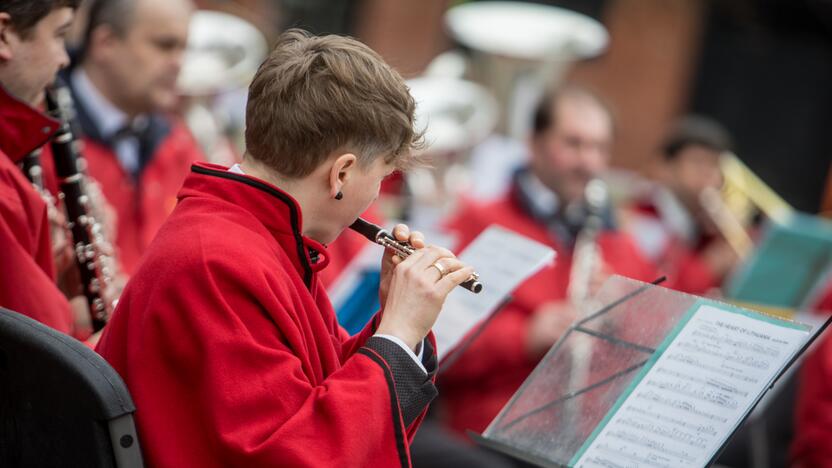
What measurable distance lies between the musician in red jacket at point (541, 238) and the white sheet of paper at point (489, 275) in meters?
1.00

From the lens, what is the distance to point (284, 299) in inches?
59.6

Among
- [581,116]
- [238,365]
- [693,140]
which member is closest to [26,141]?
[238,365]

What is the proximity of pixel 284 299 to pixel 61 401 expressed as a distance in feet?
1.11

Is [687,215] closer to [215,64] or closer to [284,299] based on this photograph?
[215,64]

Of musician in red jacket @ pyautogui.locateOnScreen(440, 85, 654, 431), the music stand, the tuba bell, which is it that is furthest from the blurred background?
the music stand

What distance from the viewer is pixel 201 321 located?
1.44 m

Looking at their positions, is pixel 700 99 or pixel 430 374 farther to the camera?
pixel 700 99

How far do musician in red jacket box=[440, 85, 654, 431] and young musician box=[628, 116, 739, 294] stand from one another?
3.73ft

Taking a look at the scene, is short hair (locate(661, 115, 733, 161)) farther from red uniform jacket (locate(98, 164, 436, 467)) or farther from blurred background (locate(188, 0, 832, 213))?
red uniform jacket (locate(98, 164, 436, 467))

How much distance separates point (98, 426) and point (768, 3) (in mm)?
8395

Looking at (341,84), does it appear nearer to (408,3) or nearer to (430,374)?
(430,374)

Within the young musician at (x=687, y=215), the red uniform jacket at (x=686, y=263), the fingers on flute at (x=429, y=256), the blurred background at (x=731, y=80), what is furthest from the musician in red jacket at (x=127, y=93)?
the blurred background at (x=731, y=80)

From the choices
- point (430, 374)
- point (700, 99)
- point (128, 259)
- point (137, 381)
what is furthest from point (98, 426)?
point (700, 99)

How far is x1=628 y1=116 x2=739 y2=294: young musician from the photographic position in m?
4.93
